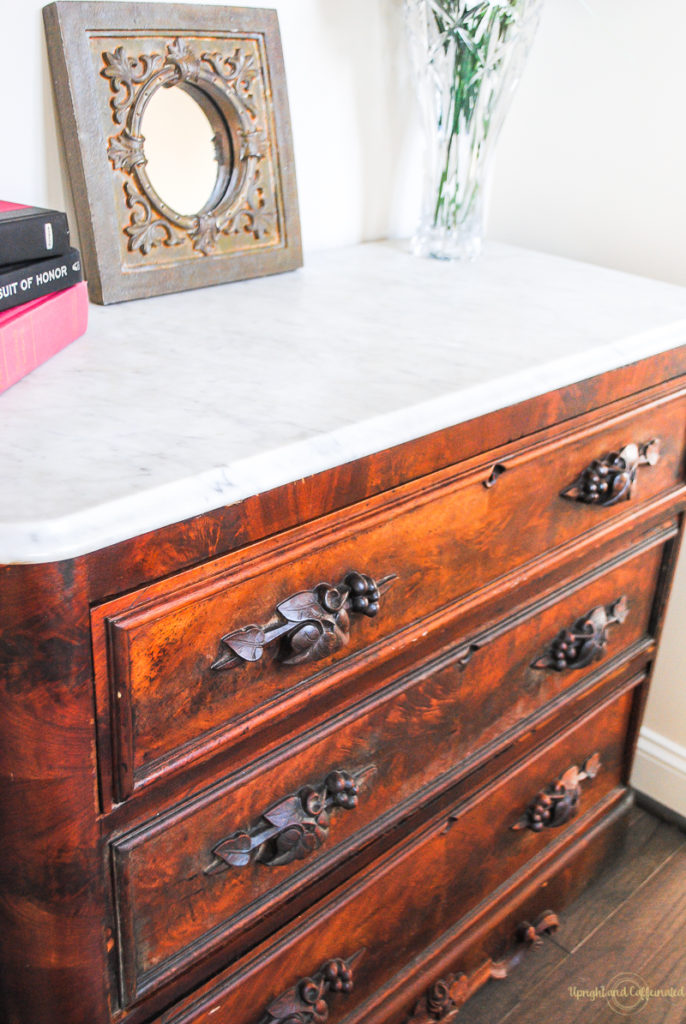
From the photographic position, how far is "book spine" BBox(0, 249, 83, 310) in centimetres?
77

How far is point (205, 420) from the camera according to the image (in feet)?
2.45

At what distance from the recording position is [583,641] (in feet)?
3.76

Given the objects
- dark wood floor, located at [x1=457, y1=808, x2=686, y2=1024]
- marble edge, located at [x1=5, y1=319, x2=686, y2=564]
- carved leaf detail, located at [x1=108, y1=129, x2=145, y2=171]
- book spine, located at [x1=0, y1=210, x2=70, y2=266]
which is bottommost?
dark wood floor, located at [x1=457, y1=808, x2=686, y2=1024]

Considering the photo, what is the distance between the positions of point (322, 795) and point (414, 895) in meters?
0.27

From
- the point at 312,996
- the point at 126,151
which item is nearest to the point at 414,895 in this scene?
the point at 312,996

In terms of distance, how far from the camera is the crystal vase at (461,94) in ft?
3.94

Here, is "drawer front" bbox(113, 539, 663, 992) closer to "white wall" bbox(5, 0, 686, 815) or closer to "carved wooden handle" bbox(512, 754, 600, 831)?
"carved wooden handle" bbox(512, 754, 600, 831)

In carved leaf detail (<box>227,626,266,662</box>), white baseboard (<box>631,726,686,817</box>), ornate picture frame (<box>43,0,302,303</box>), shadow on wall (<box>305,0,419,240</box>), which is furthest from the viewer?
white baseboard (<box>631,726,686,817</box>)

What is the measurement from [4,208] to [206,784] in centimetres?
52

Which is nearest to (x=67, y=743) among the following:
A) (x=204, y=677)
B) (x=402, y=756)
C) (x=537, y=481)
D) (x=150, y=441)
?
(x=204, y=677)

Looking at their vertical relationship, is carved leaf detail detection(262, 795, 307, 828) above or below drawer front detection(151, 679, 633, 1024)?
above

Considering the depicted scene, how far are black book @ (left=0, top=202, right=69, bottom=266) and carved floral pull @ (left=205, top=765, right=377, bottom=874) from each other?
518 millimetres

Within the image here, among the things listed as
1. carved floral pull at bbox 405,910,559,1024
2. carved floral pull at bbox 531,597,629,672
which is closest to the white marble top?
carved floral pull at bbox 531,597,629,672

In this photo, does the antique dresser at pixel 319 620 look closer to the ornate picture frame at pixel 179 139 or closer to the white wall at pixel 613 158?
the ornate picture frame at pixel 179 139
